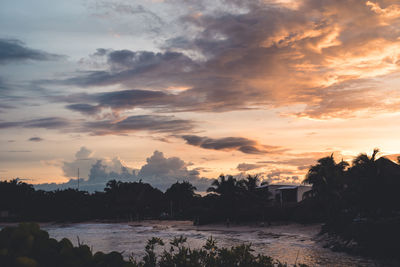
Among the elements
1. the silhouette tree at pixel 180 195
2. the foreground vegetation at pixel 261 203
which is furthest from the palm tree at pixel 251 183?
the silhouette tree at pixel 180 195

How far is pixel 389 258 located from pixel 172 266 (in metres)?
23.2

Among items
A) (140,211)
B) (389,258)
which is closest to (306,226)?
(389,258)

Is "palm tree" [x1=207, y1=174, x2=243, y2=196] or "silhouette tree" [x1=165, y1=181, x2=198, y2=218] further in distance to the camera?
"silhouette tree" [x1=165, y1=181, x2=198, y2=218]

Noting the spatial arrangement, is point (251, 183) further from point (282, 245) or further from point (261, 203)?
point (282, 245)

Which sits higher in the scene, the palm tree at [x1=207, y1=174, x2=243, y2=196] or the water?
the palm tree at [x1=207, y1=174, x2=243, y2=196]

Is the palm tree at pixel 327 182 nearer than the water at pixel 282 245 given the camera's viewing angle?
No

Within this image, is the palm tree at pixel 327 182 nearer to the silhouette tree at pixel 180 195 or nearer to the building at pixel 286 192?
the building at pixel 286 192

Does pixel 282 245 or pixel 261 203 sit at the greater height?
pixel 261 203

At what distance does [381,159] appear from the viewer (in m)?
32.5

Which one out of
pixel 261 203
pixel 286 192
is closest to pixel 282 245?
pixel 261 203

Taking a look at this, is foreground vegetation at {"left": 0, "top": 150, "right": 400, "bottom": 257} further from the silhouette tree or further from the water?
the water

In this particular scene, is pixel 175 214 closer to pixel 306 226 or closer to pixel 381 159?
pixel 306 226

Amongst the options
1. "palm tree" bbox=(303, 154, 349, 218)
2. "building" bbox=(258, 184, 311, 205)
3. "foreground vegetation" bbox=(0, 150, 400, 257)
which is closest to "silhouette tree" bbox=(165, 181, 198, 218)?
"foreground vegetation" bbox=(0, 150, 400, 257)

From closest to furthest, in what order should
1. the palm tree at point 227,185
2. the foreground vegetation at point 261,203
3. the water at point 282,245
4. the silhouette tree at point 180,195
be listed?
1. the water at point 282,245
2. the foreground vegetation at point 261,203
3. the palm tree at point 227,185
4. the silhouette tree at point 180,195
